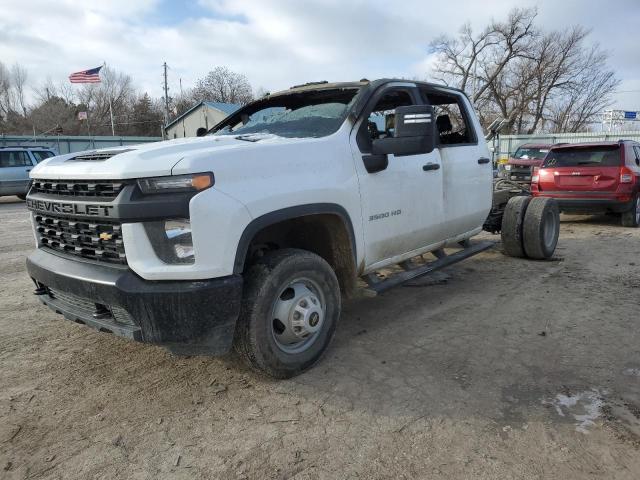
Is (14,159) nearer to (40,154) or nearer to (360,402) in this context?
(40,154)

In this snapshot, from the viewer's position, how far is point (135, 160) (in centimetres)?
261

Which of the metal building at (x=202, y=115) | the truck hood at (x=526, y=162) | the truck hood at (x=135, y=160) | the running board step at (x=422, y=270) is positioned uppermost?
the metal building at (x=202, y=115)

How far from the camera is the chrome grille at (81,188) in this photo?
8.67 ft

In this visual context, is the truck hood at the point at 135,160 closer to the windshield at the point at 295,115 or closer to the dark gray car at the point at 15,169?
the windshield at the point at 295,115

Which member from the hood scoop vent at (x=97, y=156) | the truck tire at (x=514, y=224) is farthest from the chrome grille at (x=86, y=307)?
the truck tire at (x=514, y=224)

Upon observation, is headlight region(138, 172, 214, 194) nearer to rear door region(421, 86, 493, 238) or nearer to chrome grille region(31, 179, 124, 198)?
chrome grille region(31, 179, 124, 198)

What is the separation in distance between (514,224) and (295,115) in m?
3.75

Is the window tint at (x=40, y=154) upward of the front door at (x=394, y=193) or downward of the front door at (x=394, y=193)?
upward

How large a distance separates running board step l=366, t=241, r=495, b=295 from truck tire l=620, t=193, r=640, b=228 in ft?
18.5

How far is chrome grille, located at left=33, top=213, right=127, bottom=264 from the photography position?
2.68 m

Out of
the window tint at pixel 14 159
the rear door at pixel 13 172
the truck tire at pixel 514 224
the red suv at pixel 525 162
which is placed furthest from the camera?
the window tint at pixel 14 159

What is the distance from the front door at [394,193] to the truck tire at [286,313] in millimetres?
592

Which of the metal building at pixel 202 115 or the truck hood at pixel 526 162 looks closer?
the truck hood at pixel 526 162

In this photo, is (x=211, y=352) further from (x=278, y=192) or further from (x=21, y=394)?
(x=21, y=394)
